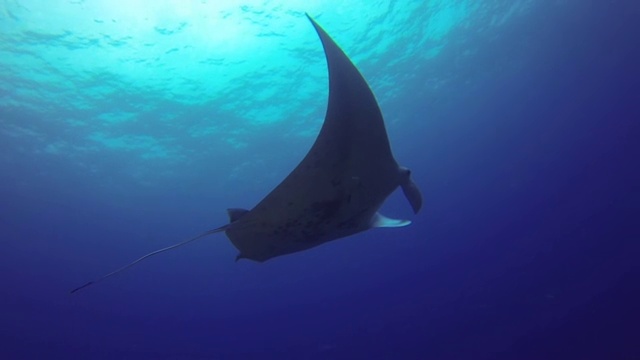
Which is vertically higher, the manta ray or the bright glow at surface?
the bright glow at surface

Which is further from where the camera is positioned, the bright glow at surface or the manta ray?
the bright glow at surface

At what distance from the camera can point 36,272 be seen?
3494cm

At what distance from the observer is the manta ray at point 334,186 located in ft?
9.88

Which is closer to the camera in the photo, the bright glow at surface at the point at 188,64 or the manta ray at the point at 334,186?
the manta ray at the point at 334,186

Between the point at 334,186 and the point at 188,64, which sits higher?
the point at 188,64

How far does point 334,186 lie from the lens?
351 cm

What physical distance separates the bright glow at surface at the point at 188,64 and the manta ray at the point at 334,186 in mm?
11155

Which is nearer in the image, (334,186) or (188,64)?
(334,186)

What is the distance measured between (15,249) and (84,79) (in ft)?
80.3

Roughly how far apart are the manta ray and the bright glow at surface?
11155mm

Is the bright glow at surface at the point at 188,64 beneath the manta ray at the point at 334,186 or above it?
above

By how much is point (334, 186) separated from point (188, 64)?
13785 mm

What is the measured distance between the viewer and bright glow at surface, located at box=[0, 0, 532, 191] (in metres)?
12.8

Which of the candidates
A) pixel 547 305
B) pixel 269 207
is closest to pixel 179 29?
pixel 269 207
